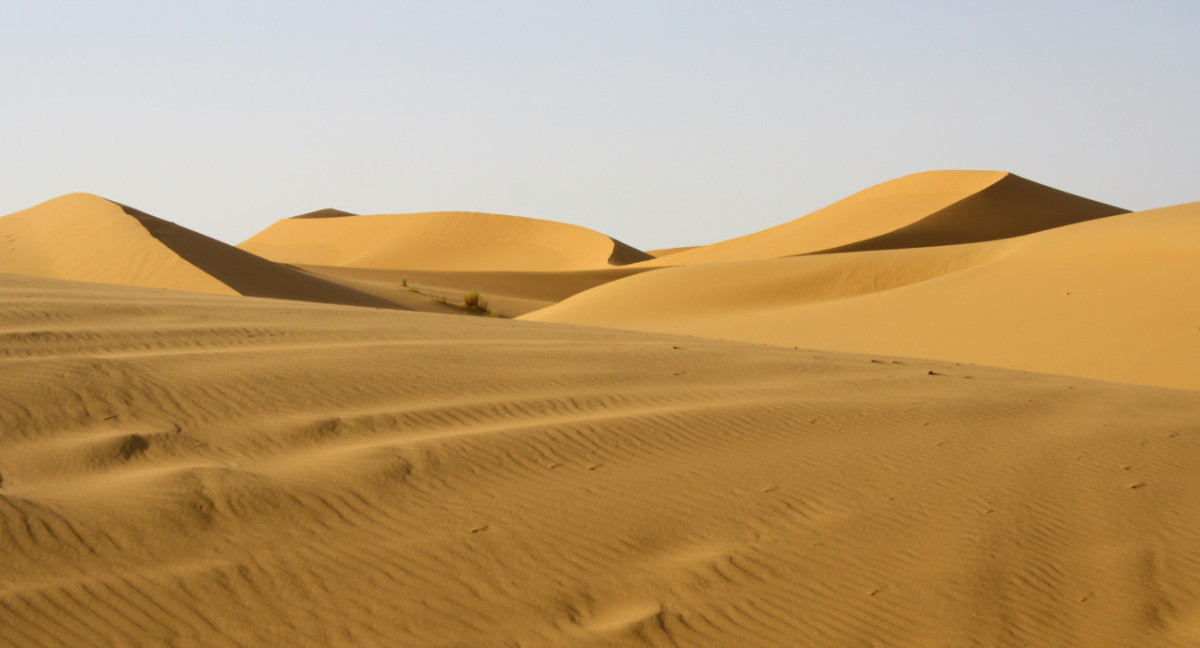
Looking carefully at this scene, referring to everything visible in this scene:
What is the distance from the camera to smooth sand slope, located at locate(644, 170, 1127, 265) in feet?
136

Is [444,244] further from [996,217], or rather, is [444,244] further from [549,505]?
[549,505]

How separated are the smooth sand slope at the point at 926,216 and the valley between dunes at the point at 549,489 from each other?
106ft

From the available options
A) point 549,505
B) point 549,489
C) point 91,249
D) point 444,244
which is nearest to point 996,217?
point 91,249

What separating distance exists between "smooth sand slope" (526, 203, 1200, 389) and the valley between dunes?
4488 mm

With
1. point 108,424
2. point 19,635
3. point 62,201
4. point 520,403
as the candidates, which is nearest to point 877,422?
point 520,403

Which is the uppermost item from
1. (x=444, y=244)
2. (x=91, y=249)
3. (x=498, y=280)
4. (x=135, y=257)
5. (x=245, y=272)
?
(x=444, y=244)

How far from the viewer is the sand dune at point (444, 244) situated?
62.0 metres

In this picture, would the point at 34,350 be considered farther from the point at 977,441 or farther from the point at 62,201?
the point at 62,201

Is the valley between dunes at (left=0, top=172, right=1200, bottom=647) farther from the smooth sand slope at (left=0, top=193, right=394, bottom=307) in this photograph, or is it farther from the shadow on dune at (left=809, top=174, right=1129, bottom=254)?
the shadow on dune at (left=809, top=174, right=1129, bottom=254)

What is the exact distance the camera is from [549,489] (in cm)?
430

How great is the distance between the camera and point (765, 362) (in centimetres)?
783

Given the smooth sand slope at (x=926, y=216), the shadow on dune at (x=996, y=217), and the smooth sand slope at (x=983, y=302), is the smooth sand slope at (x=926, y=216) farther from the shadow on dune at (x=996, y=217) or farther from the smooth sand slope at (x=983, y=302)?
the smooth sand slope at (x=983, y=302)

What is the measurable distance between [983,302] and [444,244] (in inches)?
2092

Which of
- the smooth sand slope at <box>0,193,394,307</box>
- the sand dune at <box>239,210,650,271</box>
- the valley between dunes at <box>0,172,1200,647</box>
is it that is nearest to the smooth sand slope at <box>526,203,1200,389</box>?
the valley between dunes at <box>0,172,1200,647</box>
